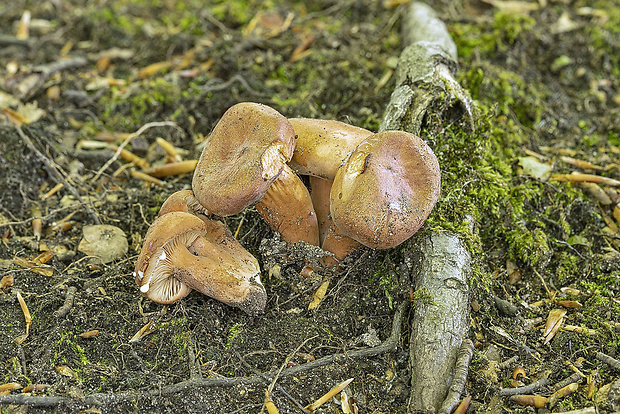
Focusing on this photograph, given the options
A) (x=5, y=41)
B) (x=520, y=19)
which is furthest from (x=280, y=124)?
(x=5, y=41)

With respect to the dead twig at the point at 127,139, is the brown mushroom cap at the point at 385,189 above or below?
above

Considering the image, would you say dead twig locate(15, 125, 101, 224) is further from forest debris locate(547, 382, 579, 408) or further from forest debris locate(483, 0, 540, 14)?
forest debris locate(483, 0, 540, 14)

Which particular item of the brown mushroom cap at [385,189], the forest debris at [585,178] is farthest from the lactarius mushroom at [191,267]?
the forest debris at [585,178]

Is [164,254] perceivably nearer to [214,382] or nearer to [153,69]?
[214,382]

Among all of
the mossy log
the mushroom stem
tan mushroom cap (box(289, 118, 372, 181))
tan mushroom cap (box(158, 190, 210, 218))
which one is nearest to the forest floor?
the mossy log

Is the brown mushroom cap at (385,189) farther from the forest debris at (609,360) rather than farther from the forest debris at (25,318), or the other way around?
the forest debris at (25,318)

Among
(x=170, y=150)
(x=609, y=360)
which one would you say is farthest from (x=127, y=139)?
(x=609, y=360)

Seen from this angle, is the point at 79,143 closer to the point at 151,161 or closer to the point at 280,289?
the point at 151,161
